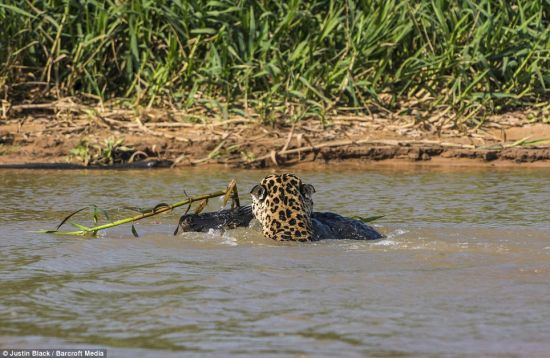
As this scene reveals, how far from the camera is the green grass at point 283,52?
38.0 feet

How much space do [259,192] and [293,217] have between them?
0.79 feet

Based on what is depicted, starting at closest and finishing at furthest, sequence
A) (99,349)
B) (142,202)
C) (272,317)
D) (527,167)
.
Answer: (99,349) < (272,317) < (142,202) < (527,167)

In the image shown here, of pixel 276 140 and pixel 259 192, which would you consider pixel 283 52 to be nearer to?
pixel 276 140

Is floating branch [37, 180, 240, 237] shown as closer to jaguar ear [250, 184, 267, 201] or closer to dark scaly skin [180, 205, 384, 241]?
dark scaly skin [180, 205, 384, 241]

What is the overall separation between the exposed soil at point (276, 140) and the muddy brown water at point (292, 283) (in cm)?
173

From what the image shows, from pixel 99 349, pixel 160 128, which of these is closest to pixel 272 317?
pixel 99 349

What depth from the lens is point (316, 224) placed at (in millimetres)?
7168

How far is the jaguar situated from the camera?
702 centimetres

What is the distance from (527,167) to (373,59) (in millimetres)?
2016

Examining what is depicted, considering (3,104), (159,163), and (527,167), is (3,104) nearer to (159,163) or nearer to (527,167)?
(159,163)

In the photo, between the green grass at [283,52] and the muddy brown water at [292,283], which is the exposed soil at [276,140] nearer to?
the green grass at [283,52]

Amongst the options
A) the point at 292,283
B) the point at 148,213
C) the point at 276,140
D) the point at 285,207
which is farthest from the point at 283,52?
the point at 292,283

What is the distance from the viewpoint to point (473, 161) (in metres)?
10.8

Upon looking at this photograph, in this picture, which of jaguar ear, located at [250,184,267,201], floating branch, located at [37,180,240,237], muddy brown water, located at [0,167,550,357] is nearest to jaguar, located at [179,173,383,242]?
jaguar ear, located at [250,184,267,201]
